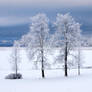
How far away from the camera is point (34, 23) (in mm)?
25297

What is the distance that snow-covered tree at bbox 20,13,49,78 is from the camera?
992 inches

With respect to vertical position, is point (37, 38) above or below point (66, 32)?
below

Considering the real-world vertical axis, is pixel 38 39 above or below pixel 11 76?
above

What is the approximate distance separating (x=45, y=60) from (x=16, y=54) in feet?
21.5

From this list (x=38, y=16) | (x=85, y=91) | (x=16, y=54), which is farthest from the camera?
(x=16, y=54)

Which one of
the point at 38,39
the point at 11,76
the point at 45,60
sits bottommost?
the point at 11,76

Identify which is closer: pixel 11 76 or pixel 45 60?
pixel 45 60

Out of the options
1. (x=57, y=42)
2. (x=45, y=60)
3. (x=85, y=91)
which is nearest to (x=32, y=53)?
(x=45, y=60)

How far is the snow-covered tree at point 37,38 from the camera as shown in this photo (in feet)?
82.6

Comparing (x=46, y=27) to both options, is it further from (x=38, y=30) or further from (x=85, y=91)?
(x=85, y=91)

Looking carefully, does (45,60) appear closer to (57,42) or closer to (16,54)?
(57,42)

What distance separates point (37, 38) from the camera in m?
25.5

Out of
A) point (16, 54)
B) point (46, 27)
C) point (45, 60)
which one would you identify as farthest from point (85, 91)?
point (16, 54)

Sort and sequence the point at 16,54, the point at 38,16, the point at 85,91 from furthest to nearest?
the point at 16,54, the point at 38,16, the point at 85,91
